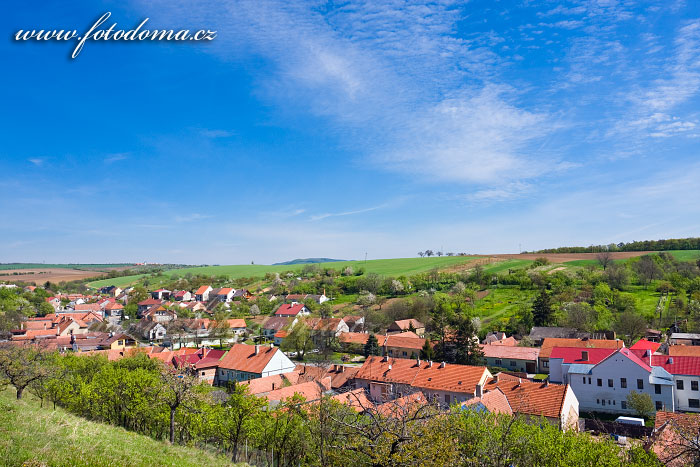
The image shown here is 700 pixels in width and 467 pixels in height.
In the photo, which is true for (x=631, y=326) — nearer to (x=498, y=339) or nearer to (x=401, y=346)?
(x=498, y=339)

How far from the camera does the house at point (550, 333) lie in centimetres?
7269

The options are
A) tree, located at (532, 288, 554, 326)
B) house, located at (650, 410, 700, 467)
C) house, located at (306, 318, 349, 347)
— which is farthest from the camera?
house, located at (306, 318, 349, 347)

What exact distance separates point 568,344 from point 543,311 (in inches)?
876

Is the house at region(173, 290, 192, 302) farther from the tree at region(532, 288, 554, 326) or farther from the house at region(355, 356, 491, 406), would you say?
the house at region(355, 356, 491, 406)

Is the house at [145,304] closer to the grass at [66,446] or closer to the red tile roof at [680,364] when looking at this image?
the grass at [66,446]

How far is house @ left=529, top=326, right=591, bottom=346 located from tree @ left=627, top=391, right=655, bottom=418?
31.4 m

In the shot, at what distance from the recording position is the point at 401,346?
71.6 meters

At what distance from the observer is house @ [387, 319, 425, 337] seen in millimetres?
88375

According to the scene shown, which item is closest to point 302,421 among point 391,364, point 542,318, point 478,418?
point 478,418

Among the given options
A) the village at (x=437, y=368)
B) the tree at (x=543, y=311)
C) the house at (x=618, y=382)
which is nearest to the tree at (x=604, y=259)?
the tree at (x=543, y=311)

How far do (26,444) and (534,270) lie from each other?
121 m

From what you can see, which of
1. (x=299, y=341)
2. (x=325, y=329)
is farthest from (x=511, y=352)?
(x=325, y=329)

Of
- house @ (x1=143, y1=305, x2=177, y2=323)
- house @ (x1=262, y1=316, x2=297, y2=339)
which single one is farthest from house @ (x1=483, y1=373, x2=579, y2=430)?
house @ (x1=143, y1=305, x2=177, y2=323)

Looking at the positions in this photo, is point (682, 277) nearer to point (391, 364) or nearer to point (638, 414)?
point (638, 414)
